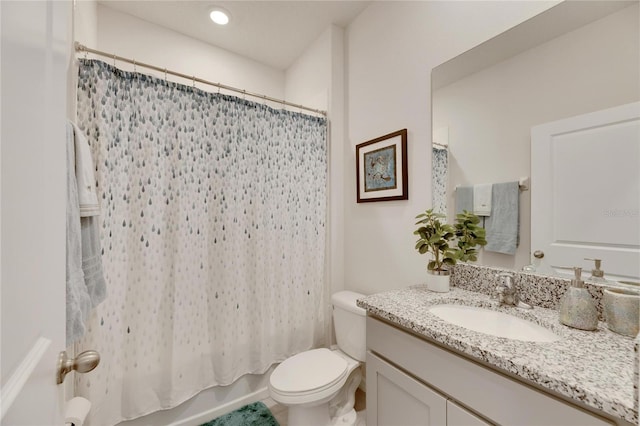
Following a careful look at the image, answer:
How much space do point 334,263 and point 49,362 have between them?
166cm

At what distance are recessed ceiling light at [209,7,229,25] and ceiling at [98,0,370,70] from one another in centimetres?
3

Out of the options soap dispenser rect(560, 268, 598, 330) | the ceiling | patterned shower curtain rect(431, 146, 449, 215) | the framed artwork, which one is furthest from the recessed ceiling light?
soap dispenser rect(560, 268, 598, 330)

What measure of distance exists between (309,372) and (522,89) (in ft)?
5.39

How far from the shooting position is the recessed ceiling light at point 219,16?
1844 mm

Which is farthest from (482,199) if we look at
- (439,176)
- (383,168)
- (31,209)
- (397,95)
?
(31,209)

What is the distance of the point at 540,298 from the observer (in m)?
→ 1.06

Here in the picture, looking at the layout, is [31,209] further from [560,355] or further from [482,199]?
[482,199]

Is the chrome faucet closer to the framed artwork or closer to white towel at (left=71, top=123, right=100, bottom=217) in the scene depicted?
the framed artwork

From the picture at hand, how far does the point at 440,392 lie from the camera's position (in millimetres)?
886

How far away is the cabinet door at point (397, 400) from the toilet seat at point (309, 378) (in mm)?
250

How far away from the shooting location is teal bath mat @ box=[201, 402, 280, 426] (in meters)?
1.61

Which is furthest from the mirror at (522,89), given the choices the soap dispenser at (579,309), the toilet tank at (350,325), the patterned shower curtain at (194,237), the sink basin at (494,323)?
the patterned shower curtain at (194,237)

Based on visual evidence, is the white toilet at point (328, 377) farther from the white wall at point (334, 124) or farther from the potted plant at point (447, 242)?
the potted plant at point (447, 242)

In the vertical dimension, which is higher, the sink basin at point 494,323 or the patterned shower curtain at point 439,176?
the patterned shower curtain at point 439,176
